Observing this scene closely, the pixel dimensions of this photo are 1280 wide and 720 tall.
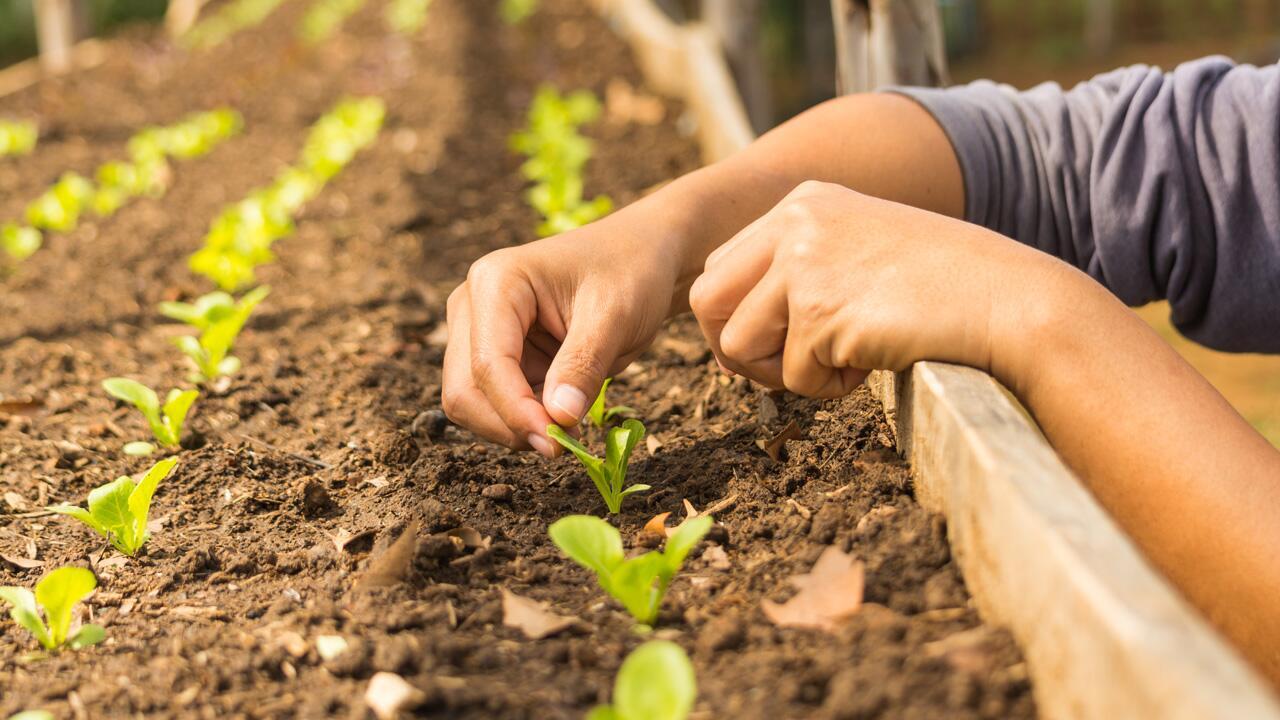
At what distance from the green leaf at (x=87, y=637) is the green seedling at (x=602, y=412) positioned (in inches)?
31.6

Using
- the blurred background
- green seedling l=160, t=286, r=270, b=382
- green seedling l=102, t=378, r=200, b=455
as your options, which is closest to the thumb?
green seedling l=102, t=378, r=200, b=455

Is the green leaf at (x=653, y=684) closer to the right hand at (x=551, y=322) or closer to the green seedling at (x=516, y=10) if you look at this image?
the right hand at (x=551, y=322)

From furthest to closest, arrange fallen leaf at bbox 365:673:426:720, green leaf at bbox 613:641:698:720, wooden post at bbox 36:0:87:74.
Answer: wooden post at bbox 36:0:87:74 → fallen leaf at bbox 365:673:426:720 → green leaf at bbox 613:641:698:720

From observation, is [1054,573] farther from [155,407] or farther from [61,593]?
[155,407]

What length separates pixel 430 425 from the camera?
196 cm

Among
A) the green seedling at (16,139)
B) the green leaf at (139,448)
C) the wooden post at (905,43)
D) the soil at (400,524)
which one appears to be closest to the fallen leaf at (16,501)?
the soil at (400,524)

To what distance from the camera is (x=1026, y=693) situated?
3.28 ft

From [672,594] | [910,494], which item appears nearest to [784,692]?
[672,594]

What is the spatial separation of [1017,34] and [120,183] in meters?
16.3

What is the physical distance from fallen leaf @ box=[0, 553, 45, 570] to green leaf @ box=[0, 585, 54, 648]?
11.6 inches

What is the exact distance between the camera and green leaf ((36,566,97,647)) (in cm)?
132

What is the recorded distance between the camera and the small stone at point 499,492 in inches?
64.9

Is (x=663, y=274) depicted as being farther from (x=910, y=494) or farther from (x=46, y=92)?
(x=46, y=92)

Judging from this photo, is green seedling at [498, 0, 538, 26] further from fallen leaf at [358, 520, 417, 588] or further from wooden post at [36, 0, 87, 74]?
fallen leaf at [358, 520, 417, 588]
